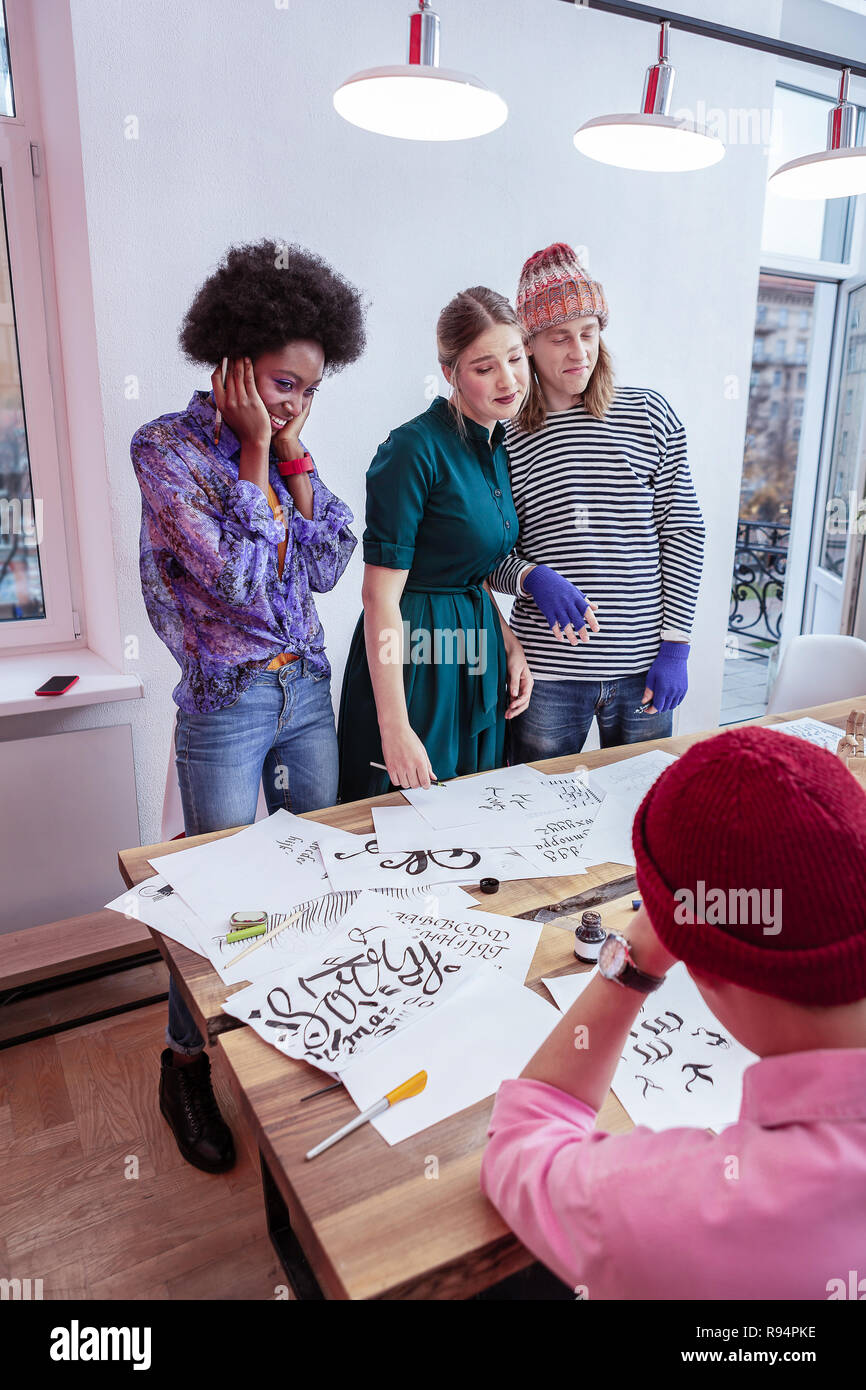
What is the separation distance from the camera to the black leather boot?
1.58 m

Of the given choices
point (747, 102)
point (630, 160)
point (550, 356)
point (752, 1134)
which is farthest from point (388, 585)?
point (747, 102)

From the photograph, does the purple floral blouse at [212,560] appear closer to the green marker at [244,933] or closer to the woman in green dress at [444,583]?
the woman in green dress at [444,583]

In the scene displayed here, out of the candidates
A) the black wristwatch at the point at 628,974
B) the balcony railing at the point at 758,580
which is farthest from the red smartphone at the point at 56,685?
the balcony railing at the point at 758,580

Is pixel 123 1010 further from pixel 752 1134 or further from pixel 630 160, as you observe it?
pixel 630 160

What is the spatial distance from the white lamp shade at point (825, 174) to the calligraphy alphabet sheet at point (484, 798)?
126cm

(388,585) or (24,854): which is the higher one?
(388,585)

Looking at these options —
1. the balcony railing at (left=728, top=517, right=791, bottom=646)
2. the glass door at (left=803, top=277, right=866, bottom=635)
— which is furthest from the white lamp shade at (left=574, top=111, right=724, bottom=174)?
the balcony railing at (left=728, top=517, right=791, bottom=646)

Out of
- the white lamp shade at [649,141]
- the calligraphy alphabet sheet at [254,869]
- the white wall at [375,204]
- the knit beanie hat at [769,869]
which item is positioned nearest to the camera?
the knit beanie hat at [769,869]

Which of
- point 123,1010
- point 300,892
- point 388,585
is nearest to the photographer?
point 300,892

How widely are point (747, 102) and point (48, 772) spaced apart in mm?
3166

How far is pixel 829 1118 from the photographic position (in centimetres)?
52

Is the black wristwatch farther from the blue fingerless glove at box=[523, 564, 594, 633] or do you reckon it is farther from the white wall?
the white wall

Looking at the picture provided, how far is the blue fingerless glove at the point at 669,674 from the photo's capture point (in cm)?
175
